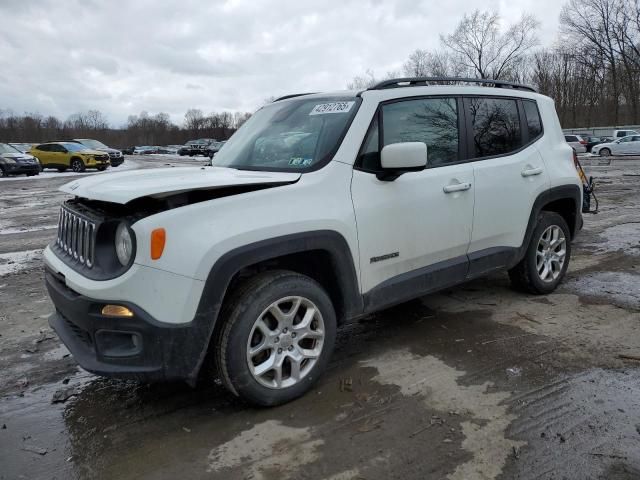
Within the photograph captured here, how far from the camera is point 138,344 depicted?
2.62 m

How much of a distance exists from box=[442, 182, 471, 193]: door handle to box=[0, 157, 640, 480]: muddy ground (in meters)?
1.19

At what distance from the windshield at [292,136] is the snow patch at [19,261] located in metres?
4.09

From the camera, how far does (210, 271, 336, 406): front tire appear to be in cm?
280

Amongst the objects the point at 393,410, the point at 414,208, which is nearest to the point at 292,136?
the point at 414,208

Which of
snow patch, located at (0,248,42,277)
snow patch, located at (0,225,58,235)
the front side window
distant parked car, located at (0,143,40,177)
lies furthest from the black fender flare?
distant parked car, located at (0,143,40,177)

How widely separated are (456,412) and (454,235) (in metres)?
1.38

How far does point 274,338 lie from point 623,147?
37050mm

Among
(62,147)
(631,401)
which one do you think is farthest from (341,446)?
(62,147)

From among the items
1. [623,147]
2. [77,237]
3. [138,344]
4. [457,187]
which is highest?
[623,147]

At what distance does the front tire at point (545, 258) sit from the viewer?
15.4ft

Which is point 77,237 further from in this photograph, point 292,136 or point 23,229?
point 23,229

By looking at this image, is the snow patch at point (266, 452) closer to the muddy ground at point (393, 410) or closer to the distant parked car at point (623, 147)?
the muddy ground at point (393, 410)

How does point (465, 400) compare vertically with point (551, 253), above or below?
below

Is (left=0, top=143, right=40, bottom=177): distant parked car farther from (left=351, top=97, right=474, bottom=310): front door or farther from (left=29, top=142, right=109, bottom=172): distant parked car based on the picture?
(left=351, top=97, right=474, bottom=310): front door
